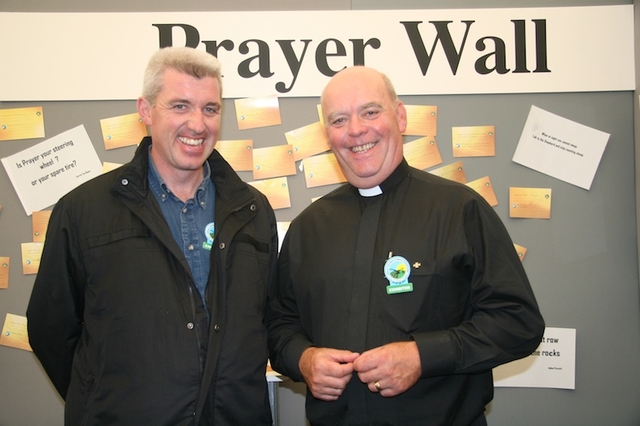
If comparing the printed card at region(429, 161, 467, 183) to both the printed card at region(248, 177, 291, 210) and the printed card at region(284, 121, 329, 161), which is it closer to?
the printed card at region(284, 121, 329, 161)

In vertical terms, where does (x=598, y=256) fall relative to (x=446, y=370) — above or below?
above

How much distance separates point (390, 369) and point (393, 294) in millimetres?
214

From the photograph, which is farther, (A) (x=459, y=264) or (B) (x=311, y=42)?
(B) (x=311, y=42)

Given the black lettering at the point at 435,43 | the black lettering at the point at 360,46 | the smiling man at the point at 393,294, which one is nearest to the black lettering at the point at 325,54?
the black lettering at the point at 360,46

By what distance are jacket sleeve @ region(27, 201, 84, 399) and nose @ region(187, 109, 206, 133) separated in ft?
1.43

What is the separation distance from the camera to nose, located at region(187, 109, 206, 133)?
159 centimetres

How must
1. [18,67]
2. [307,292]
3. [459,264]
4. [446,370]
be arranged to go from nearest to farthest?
[446,370] → [459,264] → [307,292] → [18,67]

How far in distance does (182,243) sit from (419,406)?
813 millimetres

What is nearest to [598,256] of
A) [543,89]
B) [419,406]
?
[543,89]

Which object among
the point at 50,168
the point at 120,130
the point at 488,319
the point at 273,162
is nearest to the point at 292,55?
the point at 273,162

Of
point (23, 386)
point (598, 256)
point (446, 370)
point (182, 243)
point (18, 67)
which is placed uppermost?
point (18, 67)

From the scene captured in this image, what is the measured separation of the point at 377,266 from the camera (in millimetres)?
1585

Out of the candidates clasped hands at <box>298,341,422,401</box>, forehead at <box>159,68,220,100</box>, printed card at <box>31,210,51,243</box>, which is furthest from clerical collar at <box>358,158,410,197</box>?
printed card at <box>31,210,51,243</box>

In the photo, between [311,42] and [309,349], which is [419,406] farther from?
[311,42]
